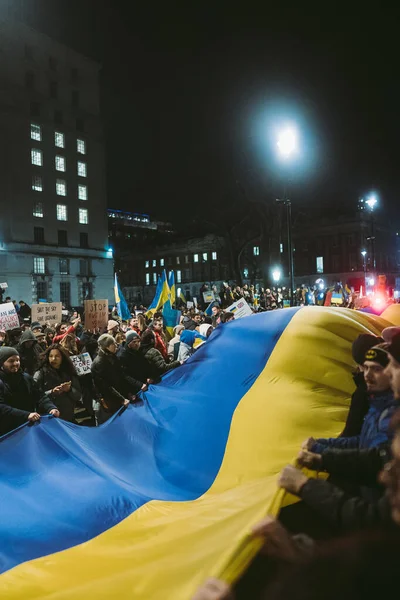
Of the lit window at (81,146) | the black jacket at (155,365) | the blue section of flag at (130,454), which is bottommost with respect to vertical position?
the blue section of flag at (130,454)

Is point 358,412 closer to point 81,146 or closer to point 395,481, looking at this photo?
point 395,481

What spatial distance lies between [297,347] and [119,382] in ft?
10.3

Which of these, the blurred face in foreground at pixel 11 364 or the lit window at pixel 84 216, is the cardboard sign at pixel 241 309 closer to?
the blurred face in foreground at pixel 11 364

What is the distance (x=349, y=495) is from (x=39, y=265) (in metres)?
59.4

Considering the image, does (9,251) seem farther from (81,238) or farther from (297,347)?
(297,347)

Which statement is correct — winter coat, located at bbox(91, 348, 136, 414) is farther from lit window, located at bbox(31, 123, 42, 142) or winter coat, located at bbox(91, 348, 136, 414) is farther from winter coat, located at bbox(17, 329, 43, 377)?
lit window, located at bbox(31, 123, 42, 142)

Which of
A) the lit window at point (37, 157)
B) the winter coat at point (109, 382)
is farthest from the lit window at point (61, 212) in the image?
the winter coat at point (109, 382)

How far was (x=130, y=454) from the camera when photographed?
5367mm

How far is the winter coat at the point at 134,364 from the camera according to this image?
25.1 ft

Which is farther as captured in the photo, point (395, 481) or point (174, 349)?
point (174, 349)

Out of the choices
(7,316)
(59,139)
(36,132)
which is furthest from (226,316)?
(59,139)

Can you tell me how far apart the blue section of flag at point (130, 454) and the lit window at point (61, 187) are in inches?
2317

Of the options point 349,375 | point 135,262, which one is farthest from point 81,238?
point 349,375

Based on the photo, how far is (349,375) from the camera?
483cm
